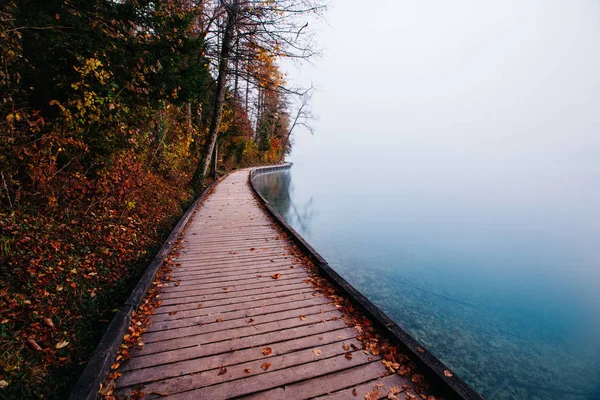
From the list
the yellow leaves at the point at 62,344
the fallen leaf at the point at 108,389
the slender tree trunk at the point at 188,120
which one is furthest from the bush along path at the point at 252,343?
the slender tree trunk at the point at 188,120

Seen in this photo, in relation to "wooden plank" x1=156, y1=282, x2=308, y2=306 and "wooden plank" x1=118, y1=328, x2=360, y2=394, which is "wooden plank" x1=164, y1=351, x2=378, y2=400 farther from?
"wooden plank" x1=156, y1=282, x2=308, y2=306

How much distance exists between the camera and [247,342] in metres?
2.93

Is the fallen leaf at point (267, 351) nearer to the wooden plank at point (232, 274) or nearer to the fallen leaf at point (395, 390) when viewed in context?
the fallen leaf at point (395, 390)

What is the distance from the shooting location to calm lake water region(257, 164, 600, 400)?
217 inches

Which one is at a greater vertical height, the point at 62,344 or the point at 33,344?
the point at 33,344

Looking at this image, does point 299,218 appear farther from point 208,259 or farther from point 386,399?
point 386,399

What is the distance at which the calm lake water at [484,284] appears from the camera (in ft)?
18.1

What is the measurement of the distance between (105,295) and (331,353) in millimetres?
3323

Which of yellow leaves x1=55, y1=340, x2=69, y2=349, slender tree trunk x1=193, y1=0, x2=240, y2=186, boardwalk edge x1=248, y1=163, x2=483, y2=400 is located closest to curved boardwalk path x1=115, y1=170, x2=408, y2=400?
boardwalk edge x1=248, y1=163, x2=483, y2=400

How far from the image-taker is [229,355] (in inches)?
107

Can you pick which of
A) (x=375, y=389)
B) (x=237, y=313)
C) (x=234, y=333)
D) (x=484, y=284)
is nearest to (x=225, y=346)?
(x=234, y=333)

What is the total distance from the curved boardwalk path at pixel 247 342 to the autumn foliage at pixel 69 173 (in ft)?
2.50

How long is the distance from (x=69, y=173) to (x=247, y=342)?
4367 millimetres

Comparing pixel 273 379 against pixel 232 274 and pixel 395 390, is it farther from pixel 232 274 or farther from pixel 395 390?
pixel 232 274
